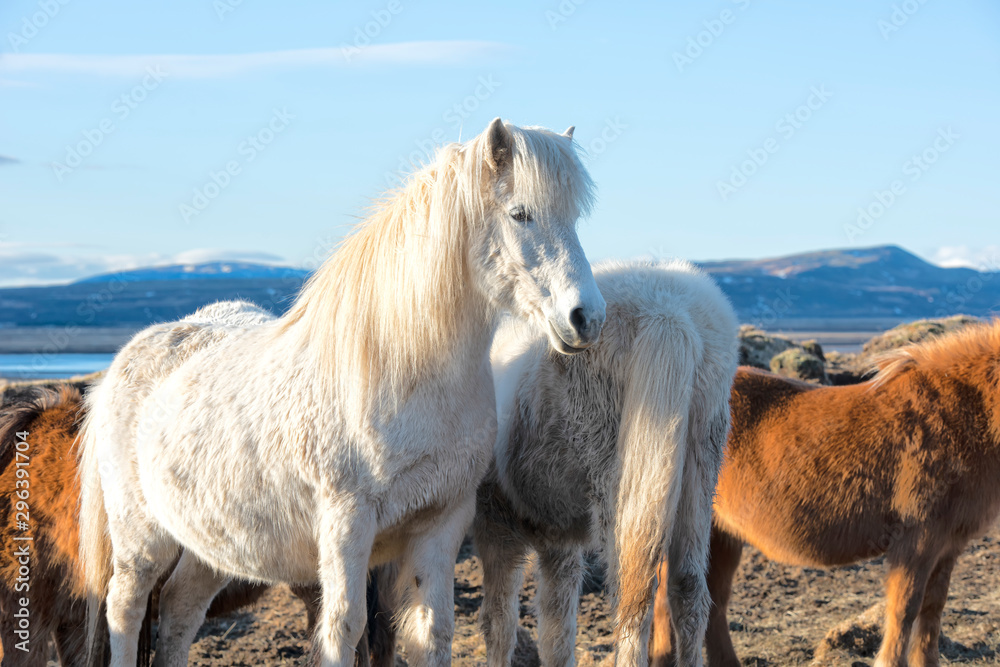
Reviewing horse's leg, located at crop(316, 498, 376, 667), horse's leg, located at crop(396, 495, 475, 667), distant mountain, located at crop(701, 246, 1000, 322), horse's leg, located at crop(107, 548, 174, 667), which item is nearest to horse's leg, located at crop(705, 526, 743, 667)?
horse's leg, located at crop(396, 495, 475, 667)

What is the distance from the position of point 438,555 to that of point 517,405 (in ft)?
2.90

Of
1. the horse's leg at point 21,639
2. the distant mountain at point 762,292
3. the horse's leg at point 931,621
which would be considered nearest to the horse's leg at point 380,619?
the horse's leg at point 21,639

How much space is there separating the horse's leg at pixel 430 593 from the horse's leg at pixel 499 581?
0.70 meters

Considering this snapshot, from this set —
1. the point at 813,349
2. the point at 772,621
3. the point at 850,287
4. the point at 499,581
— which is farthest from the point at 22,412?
the point at 850,287

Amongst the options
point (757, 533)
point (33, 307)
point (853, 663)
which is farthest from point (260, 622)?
point (33, 307)

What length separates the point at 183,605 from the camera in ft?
12.9

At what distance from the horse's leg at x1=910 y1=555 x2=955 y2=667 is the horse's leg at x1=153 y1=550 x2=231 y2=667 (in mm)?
4108

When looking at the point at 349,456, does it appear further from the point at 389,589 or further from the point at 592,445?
the point at 389,589

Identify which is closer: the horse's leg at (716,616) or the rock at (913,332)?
the horse's leg at (716,616)

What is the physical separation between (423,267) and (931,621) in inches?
154

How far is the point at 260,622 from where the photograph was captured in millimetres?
5855

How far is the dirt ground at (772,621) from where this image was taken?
505 cm

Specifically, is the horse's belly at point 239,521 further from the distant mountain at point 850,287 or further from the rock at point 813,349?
the distant mountain at point 850,287

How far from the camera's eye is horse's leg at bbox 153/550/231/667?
387 centimetres
